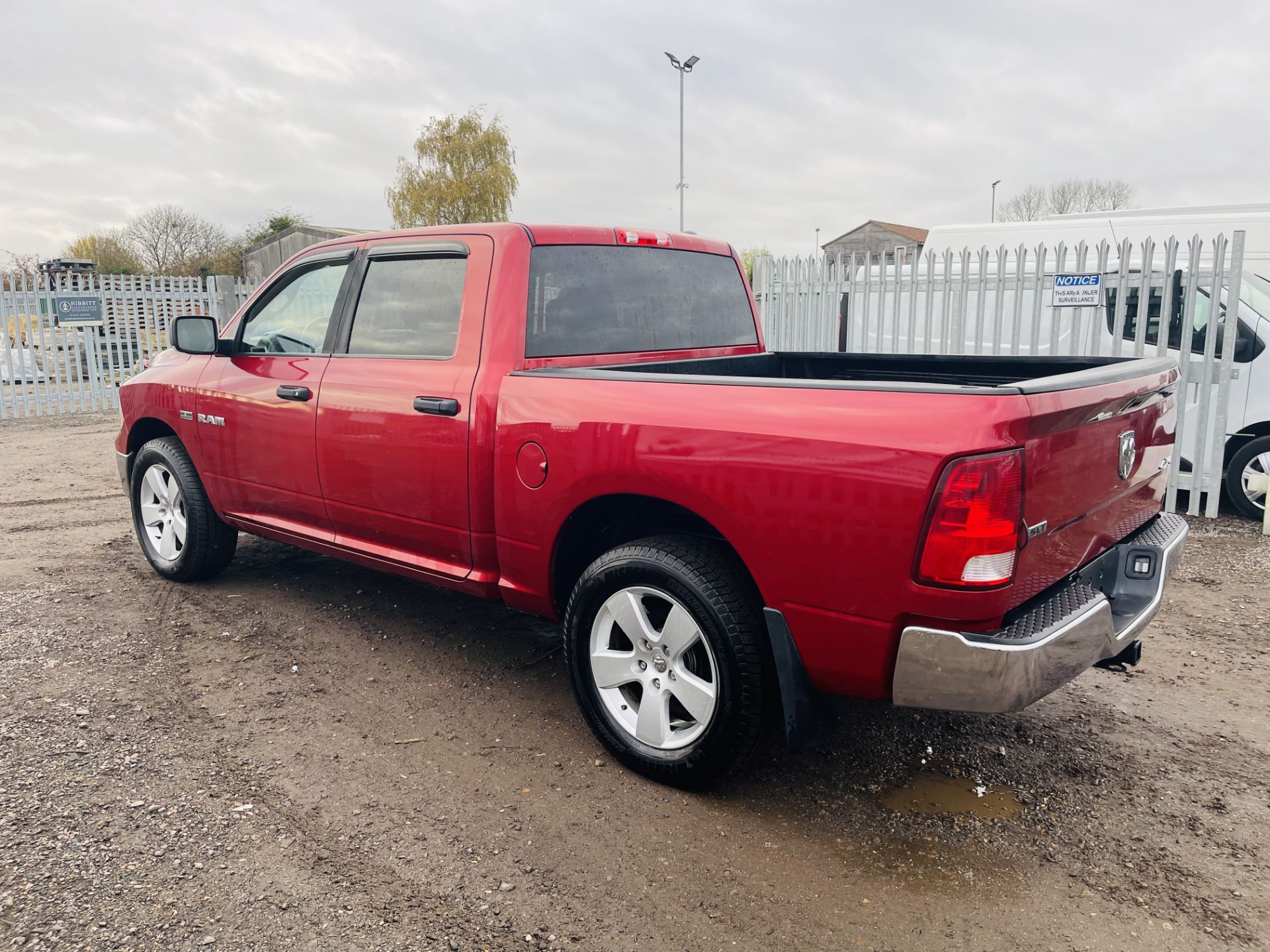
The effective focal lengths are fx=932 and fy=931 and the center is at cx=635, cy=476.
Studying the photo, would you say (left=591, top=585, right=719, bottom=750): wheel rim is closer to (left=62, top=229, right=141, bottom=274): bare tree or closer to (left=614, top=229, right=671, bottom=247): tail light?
(left=614, top=229, right=671, bottom=247): tail light

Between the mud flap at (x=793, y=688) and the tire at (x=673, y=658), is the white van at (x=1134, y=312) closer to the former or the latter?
the tire at (x=673, y=658)

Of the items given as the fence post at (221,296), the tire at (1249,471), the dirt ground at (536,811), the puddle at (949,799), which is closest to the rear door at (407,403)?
the dirt ground at (536,811)

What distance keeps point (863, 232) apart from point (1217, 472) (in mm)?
70269

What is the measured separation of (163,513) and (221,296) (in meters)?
12.3

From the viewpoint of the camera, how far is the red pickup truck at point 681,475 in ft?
7.94

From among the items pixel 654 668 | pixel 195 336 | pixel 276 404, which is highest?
pixel 195 336

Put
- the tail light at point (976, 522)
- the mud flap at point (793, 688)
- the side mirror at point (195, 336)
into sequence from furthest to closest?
the side mirror at point (195, 336) < the mud flap at point (793, 688) < the tail light at point (976, 522)

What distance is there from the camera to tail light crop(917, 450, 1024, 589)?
2320 millimetres

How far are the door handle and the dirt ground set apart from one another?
47.2 inches

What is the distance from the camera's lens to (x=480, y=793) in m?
3.12

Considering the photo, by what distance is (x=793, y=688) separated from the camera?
106 inches

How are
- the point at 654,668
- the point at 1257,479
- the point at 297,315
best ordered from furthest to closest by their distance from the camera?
1. the point at 1257,479
2. the point at 297,315
3. the point at 654,668

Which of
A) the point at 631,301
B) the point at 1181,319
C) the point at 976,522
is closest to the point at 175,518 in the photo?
the point at 631,301

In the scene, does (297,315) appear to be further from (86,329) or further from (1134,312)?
(86,329)
